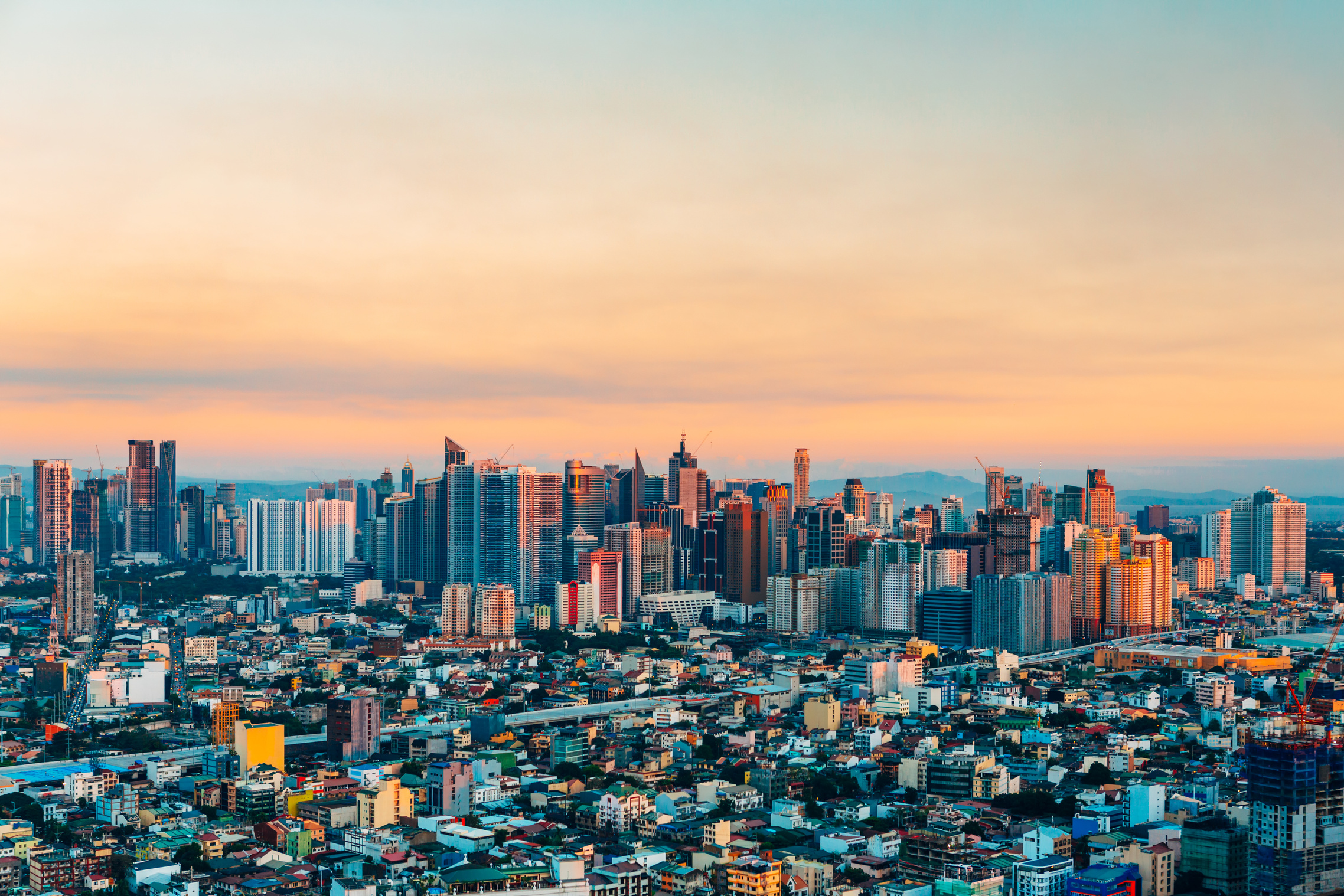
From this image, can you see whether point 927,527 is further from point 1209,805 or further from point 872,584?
point 1209,805

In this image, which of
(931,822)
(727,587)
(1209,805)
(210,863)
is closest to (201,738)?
(210,863)

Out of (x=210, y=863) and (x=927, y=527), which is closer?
(x=210, y=863)

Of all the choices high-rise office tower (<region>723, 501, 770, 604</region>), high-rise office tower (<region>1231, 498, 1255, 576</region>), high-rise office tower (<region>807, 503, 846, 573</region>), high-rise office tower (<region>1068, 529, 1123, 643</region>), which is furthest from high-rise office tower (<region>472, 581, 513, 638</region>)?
high-rise office tower (<region>1231, 498, 1255, 576</region>)

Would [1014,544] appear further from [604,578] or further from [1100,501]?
[1100,501]

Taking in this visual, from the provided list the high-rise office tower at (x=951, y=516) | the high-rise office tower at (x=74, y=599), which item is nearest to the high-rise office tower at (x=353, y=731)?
the high-rise office tower at (x=74, y=599)

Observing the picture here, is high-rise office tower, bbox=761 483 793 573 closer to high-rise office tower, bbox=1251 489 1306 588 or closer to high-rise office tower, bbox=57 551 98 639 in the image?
high-rise office tower, bbox=1251 489 1306 588
